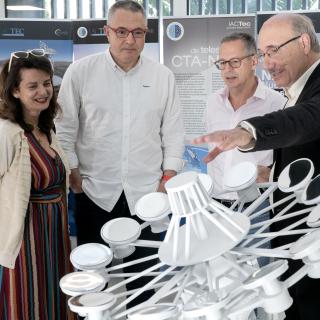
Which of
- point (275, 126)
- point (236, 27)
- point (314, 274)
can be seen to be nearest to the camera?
point (314, 274)

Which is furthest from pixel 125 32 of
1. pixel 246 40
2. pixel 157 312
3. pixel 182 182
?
pixel 157 312

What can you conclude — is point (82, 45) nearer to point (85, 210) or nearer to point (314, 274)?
point (85, 210)

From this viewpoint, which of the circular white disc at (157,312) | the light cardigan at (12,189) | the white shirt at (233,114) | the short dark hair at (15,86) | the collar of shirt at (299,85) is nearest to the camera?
the circular white disc at (157,312)

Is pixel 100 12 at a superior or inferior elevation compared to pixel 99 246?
superior

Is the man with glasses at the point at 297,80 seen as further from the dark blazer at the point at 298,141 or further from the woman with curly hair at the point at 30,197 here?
the woman with curly hair at the point at 30,197

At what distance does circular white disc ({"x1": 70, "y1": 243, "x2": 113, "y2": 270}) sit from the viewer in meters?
1.03

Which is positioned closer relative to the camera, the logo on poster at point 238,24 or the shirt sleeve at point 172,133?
the shirt sleeve at point 172,133

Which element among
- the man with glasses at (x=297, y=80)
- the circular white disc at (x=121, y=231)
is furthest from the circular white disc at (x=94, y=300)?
the man with glasses at (x=297, y=80)

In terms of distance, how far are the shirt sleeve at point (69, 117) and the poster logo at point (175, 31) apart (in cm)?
210

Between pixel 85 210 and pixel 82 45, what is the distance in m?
2.42

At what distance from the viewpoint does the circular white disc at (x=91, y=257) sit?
1.03 m

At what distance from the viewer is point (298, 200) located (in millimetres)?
1069

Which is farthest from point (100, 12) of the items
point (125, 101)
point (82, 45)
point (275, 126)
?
point (275, 126)

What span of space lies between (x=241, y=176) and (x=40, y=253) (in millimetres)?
1380
